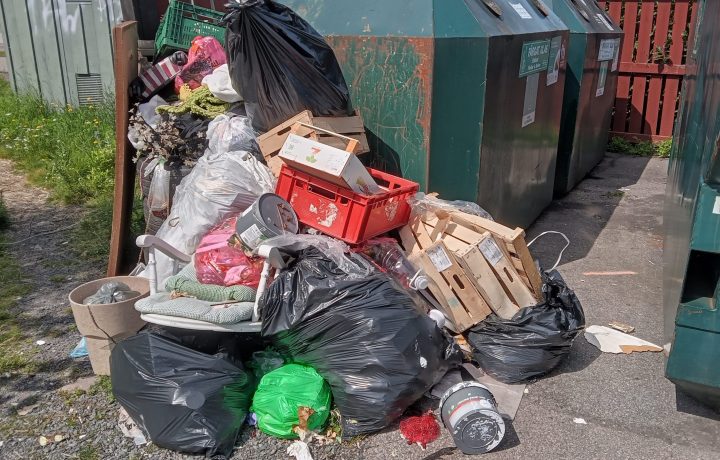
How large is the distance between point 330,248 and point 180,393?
95 centimetres

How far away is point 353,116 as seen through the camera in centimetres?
389

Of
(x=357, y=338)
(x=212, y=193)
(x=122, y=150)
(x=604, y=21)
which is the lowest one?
(x=357, y=338)

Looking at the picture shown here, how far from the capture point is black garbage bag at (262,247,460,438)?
2742 mm

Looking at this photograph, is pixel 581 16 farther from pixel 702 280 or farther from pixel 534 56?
pixel 702 280

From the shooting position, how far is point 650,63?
8.85 meters

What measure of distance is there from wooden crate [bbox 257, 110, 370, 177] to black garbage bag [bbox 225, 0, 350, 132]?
0.11 metres

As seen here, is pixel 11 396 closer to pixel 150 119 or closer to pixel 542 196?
pixel 150 119

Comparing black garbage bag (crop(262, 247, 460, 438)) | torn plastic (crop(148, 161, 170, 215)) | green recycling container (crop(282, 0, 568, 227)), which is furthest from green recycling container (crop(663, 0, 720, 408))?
torn plastic (crop(148, 161, 170, 215))

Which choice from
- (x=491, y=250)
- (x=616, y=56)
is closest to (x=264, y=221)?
(x=491, y=250)

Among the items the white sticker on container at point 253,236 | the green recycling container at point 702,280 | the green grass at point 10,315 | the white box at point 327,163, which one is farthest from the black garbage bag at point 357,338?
the green grass at point 10,315

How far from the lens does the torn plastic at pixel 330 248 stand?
300 centimetres

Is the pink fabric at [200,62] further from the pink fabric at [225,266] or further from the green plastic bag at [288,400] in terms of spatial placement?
the green plastic bag at [288,400]

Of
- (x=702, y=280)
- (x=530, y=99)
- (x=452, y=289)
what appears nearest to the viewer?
(x=702, y=280)

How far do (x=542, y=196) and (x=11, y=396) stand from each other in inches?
171
